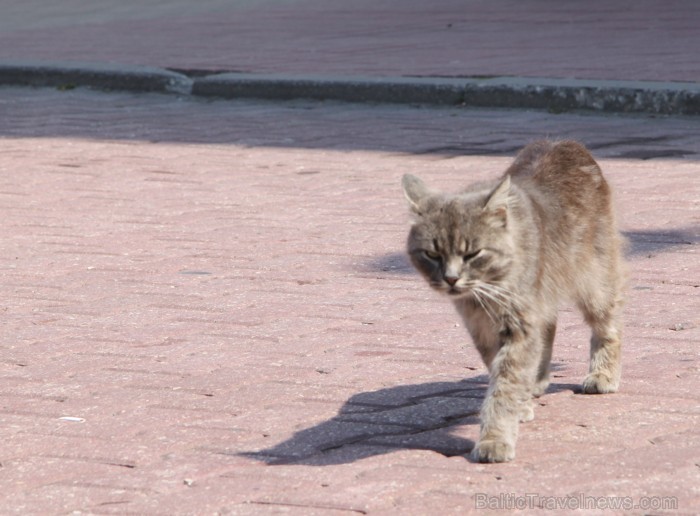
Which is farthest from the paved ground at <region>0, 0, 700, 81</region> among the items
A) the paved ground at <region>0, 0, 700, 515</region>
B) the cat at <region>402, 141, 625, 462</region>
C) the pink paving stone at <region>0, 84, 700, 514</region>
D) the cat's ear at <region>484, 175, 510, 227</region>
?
the cat's ear at <region>484, 175, 510, 227</region>

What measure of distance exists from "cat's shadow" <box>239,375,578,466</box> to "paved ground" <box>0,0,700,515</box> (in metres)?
0.01

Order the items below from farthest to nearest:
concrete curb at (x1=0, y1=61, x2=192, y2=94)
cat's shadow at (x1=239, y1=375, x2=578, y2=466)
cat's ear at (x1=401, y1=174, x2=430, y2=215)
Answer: concrete curb at (x1=0, y1=61, x2=192, y2=94) → cat's ear at (x1=401, y1=174, x2=430, y2=215) → cat's shadow at (x1=239, y1=375, x2=578, y2=466)

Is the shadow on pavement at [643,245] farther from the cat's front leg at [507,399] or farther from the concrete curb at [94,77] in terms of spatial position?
the concrete curb at [94,77]

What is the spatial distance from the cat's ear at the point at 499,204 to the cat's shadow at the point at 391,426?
23.8 inches

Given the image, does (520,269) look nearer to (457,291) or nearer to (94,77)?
(457,291)

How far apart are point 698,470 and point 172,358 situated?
1.99 metres

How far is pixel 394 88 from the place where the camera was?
10.6 meters

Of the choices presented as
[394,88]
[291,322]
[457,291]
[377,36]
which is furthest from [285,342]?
[377,36]

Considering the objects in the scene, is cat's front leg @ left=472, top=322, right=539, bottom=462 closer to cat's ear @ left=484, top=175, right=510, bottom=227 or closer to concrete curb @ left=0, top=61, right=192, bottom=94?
cat's ear @ left=484, top=175, right=510, bottom=227

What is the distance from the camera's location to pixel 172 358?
4848 mm

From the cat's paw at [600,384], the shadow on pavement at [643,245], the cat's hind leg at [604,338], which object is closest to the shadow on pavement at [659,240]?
the shadow on pavement at [643,245]

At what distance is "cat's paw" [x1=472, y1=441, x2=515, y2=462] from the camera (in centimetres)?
375

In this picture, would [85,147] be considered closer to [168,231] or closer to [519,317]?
[168,231]

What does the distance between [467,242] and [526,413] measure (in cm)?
55
